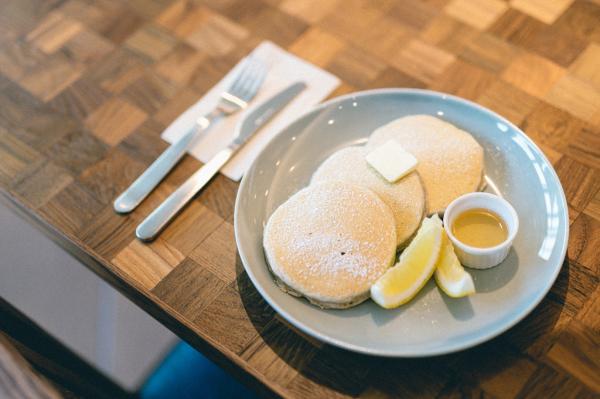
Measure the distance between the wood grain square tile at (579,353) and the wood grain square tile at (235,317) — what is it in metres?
0.39

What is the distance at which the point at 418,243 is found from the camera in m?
0.86

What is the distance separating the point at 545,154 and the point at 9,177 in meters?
0.90

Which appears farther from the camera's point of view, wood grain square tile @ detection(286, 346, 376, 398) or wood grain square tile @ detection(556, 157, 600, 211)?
wood grain square tile @ detection(556, 157, 600, 211)

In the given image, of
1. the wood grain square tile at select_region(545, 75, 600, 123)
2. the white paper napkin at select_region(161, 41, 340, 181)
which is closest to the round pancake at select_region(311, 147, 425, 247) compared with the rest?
the white paper napkin at select_region(161, 41, 340, 181)

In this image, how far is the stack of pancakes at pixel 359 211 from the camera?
2.78 ft

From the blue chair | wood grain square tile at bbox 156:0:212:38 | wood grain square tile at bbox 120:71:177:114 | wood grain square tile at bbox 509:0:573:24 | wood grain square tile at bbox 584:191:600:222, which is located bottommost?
the blue chair

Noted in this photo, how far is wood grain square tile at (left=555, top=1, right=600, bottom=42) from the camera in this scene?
120cm

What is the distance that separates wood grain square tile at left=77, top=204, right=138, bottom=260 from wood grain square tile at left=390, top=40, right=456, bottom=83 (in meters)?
0.56

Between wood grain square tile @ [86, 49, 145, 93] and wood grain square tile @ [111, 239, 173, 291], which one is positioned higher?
wood grain square tile @ [86, 49, 145, 93]

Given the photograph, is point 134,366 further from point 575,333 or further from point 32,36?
point 575,333

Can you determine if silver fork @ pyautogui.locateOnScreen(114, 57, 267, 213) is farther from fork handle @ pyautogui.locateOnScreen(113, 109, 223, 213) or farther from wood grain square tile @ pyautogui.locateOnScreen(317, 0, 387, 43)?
wood grain square tile @ pyautogui.locateOnScreen(317, 0, 387, 43)

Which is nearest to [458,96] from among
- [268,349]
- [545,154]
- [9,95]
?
[545,154]

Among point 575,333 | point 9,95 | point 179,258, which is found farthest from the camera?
point 9,95

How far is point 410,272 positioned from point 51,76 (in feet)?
2.71
